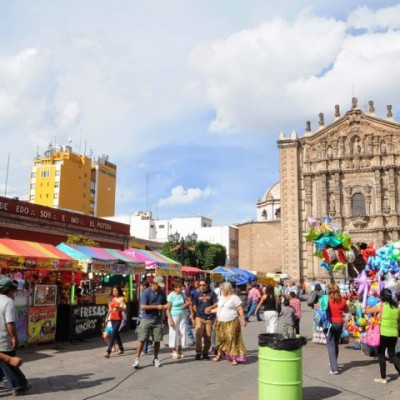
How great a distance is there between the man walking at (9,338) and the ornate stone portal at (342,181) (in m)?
40.7

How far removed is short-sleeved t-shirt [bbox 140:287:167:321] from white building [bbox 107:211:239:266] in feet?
191

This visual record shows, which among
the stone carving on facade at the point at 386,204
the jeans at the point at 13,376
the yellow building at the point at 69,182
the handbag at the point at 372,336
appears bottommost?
the jeans at the point at 13,376

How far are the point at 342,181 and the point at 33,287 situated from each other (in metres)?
39.0

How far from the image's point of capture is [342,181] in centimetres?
4662

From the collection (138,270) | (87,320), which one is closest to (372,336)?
(87,320)

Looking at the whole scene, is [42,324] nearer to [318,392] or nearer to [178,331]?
[178,331]

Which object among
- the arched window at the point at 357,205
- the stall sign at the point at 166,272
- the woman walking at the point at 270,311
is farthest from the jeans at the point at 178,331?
the arched window at the point at 357,205

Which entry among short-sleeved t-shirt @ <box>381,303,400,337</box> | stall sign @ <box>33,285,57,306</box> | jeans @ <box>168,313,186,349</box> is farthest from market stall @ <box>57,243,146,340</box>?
short-sleeved t-shirt @ <box>381,303,400,337</box>

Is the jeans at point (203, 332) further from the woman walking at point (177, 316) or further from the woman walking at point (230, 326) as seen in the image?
the woman walking at point (230, 326)

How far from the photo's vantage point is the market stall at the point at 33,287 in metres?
11.6

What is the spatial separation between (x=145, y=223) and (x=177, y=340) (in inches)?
2452

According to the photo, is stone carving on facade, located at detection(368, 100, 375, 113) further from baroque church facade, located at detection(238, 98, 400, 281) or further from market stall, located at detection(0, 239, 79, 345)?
market stall, located at detection(0, 239, 79, 345)

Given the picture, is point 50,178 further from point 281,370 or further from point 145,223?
point 281,370

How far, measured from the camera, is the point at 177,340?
10695mm
